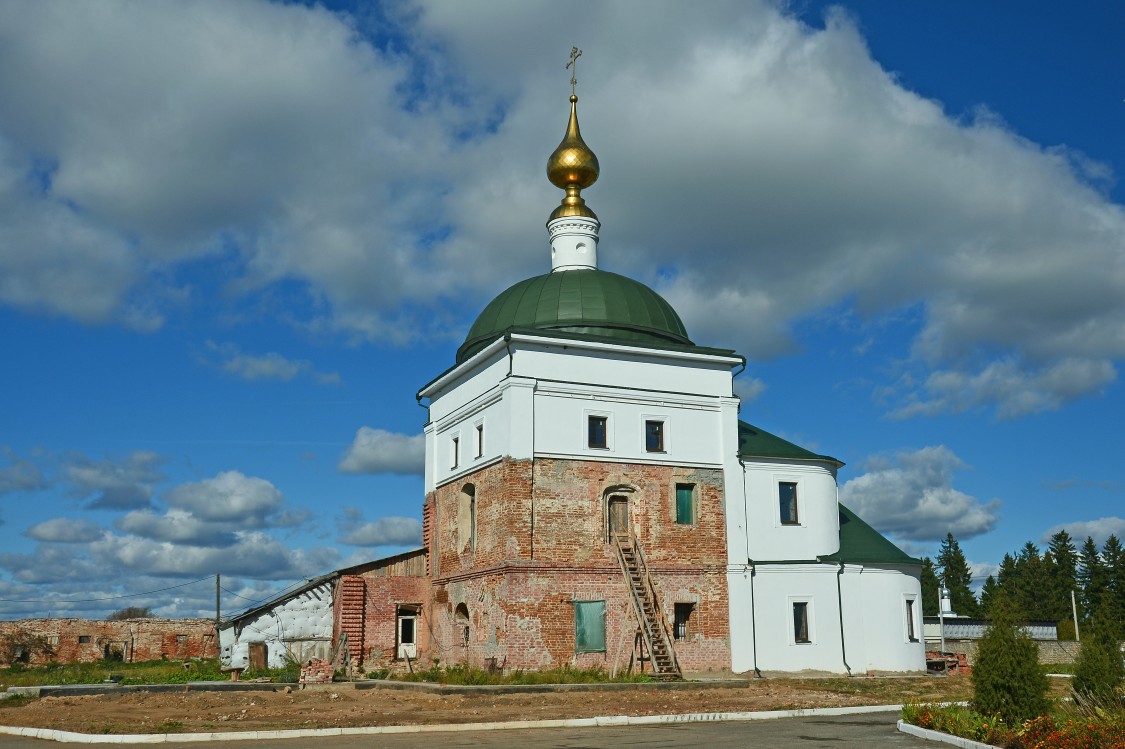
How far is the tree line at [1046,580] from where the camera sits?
75.8 m

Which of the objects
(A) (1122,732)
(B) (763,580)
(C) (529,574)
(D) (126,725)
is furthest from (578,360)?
(A) (1122,732)

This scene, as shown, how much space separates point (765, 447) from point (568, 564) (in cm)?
737

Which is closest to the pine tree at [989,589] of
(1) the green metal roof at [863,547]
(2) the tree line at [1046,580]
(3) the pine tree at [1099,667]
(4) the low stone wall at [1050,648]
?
(2) the tree line at [1046,580]

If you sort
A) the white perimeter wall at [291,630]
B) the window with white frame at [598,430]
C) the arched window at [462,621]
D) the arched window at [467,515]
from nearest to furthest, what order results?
the window with white frame at [598,430]
the arched window at [462,621]
the arched window at [467,515]
the white perimeter wall at [291,630]

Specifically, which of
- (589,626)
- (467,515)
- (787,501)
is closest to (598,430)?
(467,515)

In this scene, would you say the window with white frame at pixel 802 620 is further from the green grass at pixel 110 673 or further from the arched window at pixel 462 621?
the green grass at pixel 110 673

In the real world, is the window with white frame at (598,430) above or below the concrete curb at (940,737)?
above

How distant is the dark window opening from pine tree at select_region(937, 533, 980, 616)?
63.1 meters

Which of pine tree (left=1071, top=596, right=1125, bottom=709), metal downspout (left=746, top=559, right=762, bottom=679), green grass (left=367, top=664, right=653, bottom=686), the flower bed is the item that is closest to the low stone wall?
metal downspout (left=746, top=559, right=762, bottom=679)

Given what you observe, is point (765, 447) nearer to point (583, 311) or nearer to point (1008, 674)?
point (583, 311)

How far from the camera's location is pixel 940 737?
14398mm

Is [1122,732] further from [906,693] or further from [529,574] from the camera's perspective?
[529,574]

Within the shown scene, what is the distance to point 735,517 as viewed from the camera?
28.9m

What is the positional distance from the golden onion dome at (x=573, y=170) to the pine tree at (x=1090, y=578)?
56.6 m
